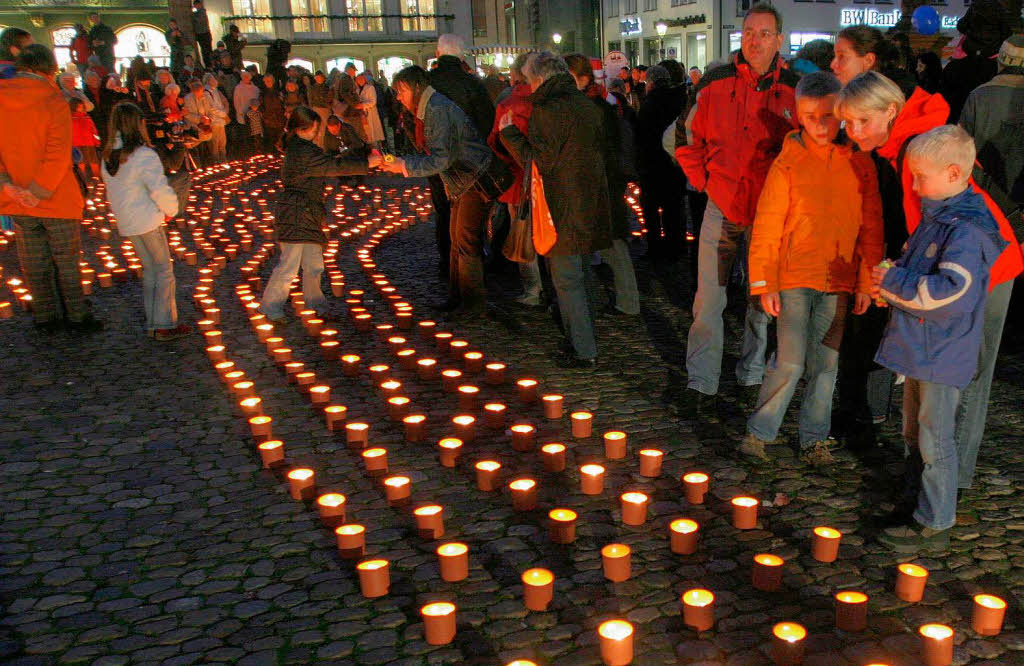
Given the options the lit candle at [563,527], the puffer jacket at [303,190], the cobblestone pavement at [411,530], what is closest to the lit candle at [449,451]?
the cobblestone pavement at [411,530]

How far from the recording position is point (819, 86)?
12.9 ft

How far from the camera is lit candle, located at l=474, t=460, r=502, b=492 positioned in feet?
14.0

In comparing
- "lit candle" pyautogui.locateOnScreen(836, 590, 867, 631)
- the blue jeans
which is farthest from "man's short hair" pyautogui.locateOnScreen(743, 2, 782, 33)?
"lit candle" pyautogui.locateOnScreen(836, 590, 867, 631)

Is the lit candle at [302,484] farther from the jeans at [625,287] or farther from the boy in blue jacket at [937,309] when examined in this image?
the jeans at [625,287]

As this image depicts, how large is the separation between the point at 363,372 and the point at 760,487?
10.2 ft

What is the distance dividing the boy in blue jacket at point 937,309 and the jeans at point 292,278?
514 centimetres

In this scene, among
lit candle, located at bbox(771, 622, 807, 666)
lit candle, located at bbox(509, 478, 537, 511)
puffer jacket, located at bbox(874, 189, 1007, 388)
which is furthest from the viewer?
lit candle, located at bbox(509, 478, 537, 511)

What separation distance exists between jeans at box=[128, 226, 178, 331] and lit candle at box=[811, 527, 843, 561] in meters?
5.47

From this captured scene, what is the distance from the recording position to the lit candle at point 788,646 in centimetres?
275

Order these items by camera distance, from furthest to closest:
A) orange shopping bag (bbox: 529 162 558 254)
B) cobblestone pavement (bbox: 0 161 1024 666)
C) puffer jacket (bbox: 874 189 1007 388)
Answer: orange shopping bag (bbox: 529 162 558 254), puffer jacket (bbox: 874 189 1007 388), cobblestone pavement (bbox: 0 161 1024 666)

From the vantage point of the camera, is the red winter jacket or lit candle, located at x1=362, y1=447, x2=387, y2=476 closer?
lit candle, located at x1=362, y1=447, x2=387, y2=476

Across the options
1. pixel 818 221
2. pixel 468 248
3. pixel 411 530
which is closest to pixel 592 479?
pixel 411 530

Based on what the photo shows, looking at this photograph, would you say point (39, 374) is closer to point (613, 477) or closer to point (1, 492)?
point (1, 492)

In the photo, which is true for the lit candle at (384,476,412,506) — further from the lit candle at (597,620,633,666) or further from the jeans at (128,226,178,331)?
the jeans at (128,226,178,331)
